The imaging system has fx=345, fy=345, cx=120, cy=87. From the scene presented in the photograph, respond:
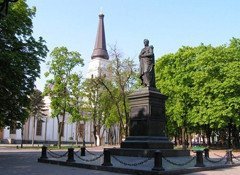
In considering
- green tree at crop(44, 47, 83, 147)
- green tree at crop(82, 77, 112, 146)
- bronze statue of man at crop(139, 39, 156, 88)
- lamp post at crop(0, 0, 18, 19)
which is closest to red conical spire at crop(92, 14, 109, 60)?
green tree at crop(82, 77, 112, 146)

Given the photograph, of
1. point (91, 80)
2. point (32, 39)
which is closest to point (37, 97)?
point (91, 80)

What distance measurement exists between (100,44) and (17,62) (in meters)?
71.4

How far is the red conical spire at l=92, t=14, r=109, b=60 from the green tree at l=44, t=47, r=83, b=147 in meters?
45.7

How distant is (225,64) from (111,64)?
1397 cm

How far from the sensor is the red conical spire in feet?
304

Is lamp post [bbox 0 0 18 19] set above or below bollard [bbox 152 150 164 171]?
above

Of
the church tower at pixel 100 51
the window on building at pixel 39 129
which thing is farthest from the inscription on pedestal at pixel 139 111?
the church tower at pixel 100 51

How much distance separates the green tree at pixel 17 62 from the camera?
22.9m

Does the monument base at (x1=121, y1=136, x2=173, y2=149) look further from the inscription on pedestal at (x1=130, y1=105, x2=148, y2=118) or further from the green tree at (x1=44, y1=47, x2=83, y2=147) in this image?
the green tree at (x1=44, y1=47, x2=83, y2=147)

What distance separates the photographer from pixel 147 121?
19.2 meters

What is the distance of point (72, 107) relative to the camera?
156 ft

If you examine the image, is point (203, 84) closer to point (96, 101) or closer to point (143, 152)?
point (96, 101)

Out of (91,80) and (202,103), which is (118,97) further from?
(202,103)

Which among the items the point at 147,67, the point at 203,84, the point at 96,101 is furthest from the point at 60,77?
the point at 147,67
